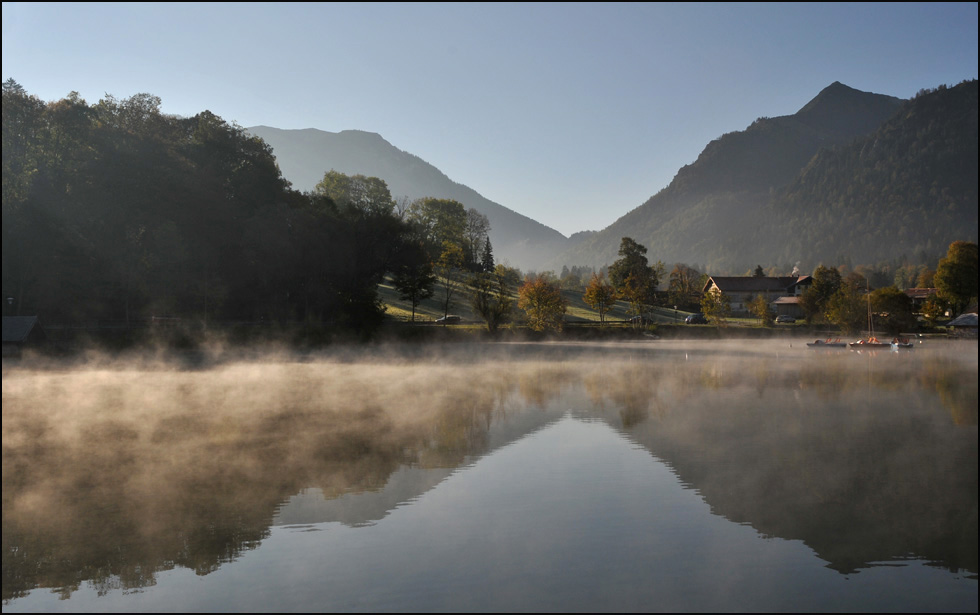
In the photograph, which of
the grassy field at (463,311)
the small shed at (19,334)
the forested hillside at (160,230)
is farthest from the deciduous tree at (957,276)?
the small shed at (19,334)

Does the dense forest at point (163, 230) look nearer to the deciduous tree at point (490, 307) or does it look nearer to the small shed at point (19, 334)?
the small shed at point (19, 334)

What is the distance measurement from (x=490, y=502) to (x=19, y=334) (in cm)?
4737

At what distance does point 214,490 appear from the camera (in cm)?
1525

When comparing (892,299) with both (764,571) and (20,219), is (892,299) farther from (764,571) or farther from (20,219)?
(20,219)

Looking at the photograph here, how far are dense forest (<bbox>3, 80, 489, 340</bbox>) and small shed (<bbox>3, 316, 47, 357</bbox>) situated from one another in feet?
16.3

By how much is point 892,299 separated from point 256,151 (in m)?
81.8

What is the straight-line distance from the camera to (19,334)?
4719 cm

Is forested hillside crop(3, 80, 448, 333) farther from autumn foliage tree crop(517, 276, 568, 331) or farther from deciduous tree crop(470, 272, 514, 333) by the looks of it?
autumn foliage tree crop(517, 276, 568, 331)

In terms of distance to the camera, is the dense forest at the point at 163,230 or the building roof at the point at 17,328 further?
the dense forest at the point at 163,230

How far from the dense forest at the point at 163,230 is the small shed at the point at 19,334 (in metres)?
4.95

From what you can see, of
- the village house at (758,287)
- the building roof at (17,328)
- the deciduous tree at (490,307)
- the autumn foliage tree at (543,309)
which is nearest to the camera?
the building roof at (17,328)

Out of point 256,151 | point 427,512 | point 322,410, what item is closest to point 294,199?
point 256,151

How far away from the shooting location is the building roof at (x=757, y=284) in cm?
13938

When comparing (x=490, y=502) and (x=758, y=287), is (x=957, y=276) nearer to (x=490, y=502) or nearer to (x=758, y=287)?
(x=758, y=287)
